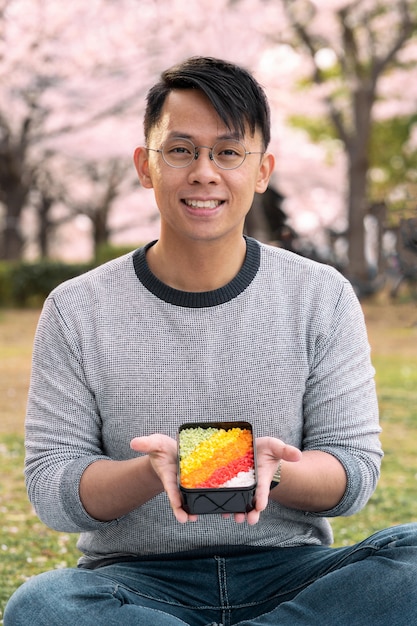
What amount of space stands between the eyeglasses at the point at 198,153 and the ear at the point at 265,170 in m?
0.19

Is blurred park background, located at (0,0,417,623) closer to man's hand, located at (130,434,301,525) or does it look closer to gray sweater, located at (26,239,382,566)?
gray sweater, located at (26,239,382,566)

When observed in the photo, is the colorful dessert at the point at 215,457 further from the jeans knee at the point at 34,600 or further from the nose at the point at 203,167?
the nose at the point at 203,167

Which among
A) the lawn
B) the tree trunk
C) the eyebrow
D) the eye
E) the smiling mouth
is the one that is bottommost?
the lawn

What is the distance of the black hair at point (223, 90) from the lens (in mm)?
2398

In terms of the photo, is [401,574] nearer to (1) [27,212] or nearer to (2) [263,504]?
(2) [263,504]

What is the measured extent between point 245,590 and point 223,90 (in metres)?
1.31

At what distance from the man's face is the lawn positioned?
1.63m

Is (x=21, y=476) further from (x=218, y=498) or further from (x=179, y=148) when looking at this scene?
(x=218, y=498)

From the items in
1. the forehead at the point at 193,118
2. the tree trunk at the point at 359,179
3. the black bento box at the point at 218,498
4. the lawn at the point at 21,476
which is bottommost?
the lawn at the point at 21,476

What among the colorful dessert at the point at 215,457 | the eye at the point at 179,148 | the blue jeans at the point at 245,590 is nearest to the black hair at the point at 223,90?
the eye at the point at 179,148

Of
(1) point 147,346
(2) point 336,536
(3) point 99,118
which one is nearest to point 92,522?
(1) point 147,346

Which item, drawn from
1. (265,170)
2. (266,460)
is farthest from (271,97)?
(266,460)

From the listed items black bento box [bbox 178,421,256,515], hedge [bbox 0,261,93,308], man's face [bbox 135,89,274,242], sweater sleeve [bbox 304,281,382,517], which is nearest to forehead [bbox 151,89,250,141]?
man's face [bbox 135,89,274,242]

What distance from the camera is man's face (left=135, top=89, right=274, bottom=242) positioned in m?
2.41
